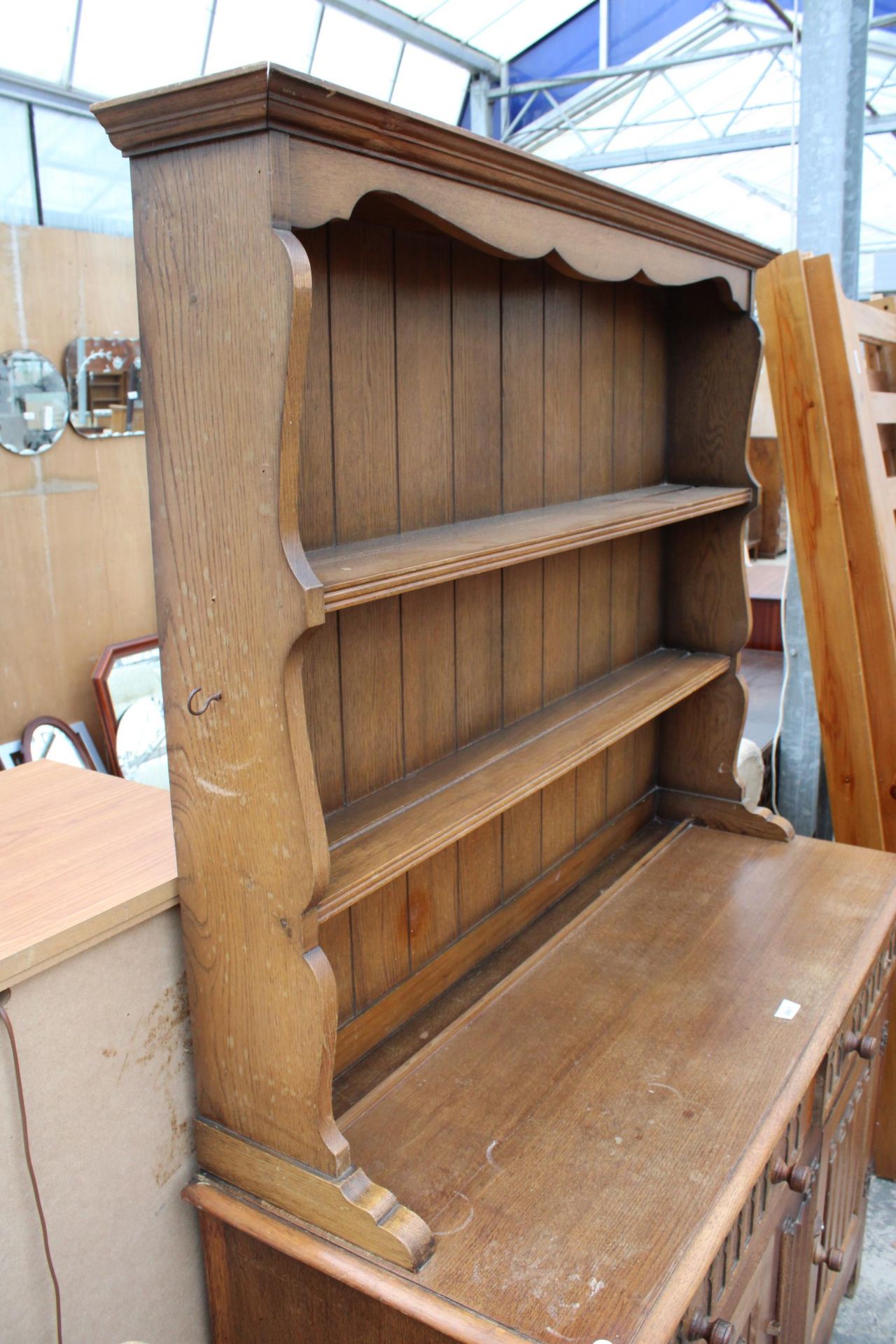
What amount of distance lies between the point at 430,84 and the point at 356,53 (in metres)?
1.50

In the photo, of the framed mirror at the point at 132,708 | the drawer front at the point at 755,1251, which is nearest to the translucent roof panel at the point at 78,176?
the framed mirror at the point at 132,708

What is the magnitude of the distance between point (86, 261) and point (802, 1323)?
13.3ft

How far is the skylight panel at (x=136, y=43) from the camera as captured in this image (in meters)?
4.68

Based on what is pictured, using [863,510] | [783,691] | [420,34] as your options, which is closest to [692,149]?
[420,34]

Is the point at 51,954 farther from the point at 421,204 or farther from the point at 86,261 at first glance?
the point at 86,261

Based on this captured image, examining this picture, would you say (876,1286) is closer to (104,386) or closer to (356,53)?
(104,386)

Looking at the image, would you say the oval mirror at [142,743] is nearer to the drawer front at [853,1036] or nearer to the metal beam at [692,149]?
the drawer front at [853,1036]

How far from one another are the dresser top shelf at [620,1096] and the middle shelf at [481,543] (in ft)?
2.25

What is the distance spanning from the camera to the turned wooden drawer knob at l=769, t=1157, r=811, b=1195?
155 cm

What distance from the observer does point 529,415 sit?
1.80 m

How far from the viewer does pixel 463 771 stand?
1.59 meters

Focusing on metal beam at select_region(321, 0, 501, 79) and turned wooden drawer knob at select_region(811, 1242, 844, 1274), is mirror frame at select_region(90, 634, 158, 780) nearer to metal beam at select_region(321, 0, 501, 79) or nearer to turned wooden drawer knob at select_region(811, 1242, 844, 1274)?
turned wooden drawer knob at select_region(811, 1242, 844, 1274)

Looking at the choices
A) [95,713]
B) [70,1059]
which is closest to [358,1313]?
[70,1059]

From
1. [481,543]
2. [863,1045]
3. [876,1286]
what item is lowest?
[876,1286]
